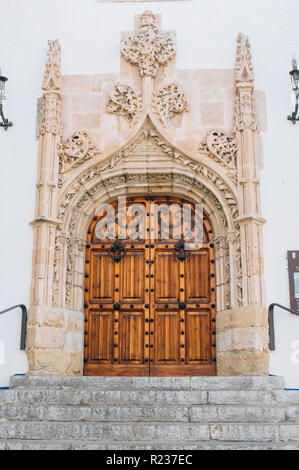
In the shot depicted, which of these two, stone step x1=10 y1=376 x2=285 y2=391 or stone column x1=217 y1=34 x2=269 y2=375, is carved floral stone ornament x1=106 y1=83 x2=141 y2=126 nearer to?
stone column x1=217 y1=34 x2=269 y2=375

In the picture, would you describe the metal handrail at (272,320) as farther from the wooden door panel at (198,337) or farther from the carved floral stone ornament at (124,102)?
the carved floral stone ornament at (124,102)

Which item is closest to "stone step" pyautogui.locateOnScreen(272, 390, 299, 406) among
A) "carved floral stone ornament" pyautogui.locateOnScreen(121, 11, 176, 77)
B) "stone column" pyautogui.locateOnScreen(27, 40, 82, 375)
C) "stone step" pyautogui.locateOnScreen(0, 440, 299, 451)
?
"stone step" pyautogui.locateOnScreen(0, 440, 299, 451)

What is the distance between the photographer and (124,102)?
8.35 m

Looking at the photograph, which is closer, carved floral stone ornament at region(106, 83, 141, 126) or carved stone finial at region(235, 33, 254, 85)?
carved stone finial at region(235, 33, 254, 85)

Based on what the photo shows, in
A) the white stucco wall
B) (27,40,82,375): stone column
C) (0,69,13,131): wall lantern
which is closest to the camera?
(27,40,82,375): stone column

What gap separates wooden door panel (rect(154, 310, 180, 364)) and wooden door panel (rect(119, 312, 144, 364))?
0.68ft

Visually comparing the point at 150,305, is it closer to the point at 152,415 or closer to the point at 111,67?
the point at 152,415

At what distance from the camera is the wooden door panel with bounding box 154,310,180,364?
7969 millimetres

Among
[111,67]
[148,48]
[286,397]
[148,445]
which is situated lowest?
[148,445]

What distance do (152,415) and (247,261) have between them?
2.68m

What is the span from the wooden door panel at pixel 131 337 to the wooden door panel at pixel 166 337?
0.21 meters

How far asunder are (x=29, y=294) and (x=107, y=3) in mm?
4465

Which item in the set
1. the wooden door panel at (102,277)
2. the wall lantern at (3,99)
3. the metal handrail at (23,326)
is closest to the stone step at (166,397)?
the metal handrail at (23,326)

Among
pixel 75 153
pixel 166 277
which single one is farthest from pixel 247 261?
pixel 75 153
